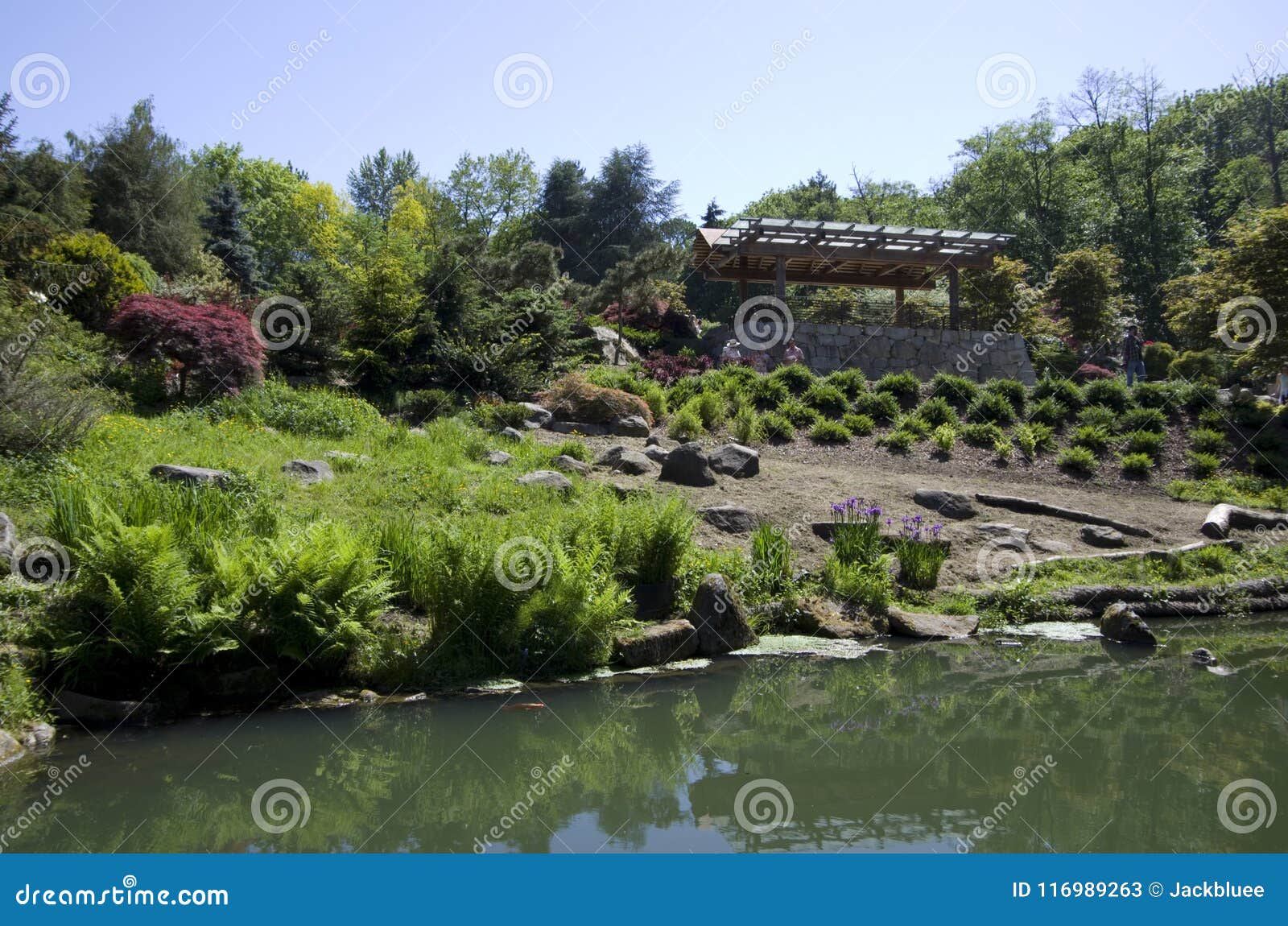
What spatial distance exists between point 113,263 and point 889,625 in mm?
16569

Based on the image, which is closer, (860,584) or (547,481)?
(860,584)

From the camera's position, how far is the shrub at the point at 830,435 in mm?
16766

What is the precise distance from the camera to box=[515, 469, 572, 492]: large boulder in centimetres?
1171

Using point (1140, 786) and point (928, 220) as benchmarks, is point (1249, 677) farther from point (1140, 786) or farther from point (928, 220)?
point (928, 220)

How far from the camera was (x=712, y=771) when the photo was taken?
20.5 ft

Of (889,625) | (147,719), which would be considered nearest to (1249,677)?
(889,625)

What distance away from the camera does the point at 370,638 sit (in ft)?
25.7

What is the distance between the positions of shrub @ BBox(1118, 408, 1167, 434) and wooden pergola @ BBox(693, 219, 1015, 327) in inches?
301

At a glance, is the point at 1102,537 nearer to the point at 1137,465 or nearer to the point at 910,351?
the point at 1137,465

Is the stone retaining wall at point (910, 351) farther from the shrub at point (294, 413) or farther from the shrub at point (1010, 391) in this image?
the shrub at point (294, 413)

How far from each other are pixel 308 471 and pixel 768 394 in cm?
977

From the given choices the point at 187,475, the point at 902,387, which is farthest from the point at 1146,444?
the point at 187,475

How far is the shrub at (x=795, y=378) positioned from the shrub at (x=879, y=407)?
4.06 feet

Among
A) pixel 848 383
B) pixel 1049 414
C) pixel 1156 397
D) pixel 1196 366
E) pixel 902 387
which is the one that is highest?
pixel 1196 366
